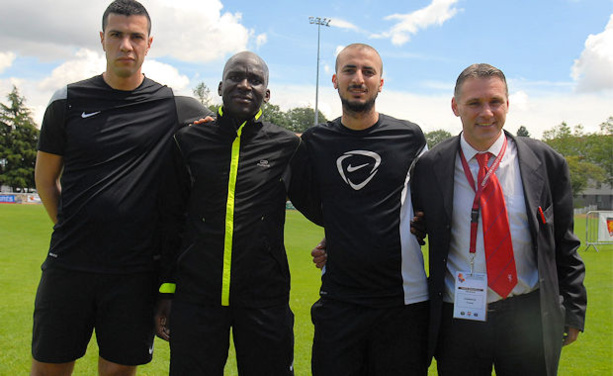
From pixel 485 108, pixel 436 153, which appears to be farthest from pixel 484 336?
pixel 485 108

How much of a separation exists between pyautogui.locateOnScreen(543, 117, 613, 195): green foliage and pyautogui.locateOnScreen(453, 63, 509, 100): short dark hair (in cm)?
6949

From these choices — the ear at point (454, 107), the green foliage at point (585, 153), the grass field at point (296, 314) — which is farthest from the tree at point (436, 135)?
the ear at point (454, 107)

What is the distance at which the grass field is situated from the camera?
Answer: 5297mm

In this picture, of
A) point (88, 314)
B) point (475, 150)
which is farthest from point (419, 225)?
point (88, 314)

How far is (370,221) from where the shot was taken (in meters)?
3.27

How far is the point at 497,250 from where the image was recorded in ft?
9.91

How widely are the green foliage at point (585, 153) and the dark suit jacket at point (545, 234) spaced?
6934 centimetres

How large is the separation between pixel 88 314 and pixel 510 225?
2.87 m

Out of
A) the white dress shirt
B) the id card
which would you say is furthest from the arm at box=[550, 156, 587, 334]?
the id card

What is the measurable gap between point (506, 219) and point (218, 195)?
6.07 ft

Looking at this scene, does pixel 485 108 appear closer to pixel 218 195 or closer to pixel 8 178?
pixel 218 195

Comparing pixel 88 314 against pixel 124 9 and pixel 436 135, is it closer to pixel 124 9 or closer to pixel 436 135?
pixel 124 9

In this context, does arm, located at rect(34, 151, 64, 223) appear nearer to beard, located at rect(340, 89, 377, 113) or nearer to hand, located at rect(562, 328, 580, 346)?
beard, located at rect(340, 89, 377, 113)

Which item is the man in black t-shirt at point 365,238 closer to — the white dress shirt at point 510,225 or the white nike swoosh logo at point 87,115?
the white dress shirt at point 510,225
